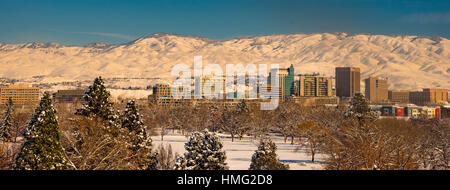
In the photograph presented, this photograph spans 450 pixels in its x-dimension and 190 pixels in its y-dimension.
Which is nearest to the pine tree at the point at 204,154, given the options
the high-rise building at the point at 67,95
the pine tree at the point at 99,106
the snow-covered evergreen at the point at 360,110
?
the pine tree at the point at 99,106

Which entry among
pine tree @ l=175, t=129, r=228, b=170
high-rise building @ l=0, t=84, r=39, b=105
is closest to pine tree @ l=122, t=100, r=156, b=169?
pine tree @ l=175, t=129, r=228, b=170

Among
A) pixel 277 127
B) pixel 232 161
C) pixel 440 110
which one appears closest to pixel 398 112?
pixel 440 110

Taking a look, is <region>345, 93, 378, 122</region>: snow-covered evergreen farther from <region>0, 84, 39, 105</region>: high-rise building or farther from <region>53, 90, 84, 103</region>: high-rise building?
<region>0, 84, 39, 105</region>: high-rise building

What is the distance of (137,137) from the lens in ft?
86.9

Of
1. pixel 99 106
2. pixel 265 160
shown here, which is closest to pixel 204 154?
pixel 265 160

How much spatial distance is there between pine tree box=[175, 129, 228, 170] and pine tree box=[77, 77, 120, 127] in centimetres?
648

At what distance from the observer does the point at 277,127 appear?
270 feet

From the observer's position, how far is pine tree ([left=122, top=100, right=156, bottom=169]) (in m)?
25.5

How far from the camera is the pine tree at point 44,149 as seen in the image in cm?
1666

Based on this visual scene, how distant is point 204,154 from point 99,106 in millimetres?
8246

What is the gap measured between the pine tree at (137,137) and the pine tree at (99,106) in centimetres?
130

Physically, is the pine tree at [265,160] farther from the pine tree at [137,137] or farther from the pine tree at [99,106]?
the pine tree at [99,106]

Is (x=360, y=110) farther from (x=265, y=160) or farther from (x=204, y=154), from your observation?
(x=204, y=154)
